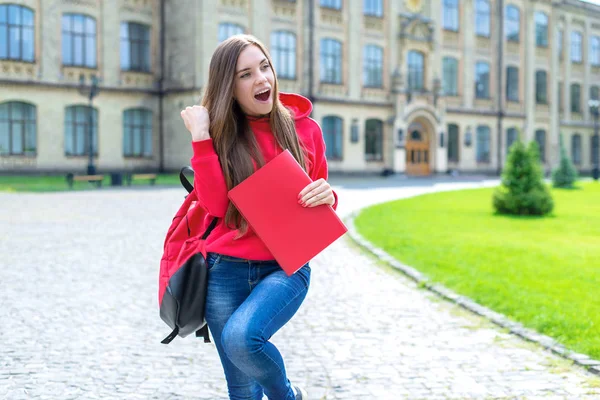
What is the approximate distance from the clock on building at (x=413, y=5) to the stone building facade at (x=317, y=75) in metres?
0.09

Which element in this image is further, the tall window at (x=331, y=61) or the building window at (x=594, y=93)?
the building window at (x=594, y=93)

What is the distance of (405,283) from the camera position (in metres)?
7.93

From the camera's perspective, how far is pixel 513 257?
9.34 m

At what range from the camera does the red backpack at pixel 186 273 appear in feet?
9.12

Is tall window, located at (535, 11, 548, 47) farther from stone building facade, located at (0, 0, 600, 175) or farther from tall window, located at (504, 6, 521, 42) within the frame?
tall window, located at (504, 6, 521, 42)

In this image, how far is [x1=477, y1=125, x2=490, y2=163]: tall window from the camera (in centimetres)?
4356

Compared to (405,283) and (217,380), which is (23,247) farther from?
(217,380)

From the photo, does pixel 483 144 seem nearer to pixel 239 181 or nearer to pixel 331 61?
pixel 331 61

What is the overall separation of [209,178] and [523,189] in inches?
586

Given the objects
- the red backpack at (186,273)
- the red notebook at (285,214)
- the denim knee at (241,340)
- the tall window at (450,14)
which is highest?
the tall window at (450,14)

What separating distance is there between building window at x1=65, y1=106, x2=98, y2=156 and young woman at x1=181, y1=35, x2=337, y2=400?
30.7m

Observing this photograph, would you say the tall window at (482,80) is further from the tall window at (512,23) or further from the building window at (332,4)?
the building window at (332,4)

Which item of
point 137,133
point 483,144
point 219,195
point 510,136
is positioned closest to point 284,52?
point 137,133

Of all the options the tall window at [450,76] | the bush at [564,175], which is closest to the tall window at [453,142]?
the tall window at [450,76]
